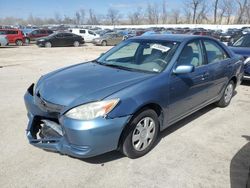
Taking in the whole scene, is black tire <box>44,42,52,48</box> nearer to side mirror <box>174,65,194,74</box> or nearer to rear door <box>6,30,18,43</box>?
rear door <box>6,30,18,43</box>

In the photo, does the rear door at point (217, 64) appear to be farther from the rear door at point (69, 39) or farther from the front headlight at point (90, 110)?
the rear door at point (69, 39)

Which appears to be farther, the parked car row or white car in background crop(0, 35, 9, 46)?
the parked car row

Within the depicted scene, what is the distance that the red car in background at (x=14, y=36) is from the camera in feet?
83.2

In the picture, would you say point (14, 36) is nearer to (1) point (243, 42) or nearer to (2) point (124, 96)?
(1) point (243, 42)

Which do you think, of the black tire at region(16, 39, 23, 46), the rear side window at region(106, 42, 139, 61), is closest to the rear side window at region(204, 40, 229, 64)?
the rear side window at region(106, 42, 139, 61)

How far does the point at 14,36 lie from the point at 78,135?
83.9 feet

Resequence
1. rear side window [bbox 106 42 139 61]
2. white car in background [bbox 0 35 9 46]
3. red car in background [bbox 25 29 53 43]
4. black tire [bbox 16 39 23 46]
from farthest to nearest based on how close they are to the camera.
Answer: red car in background [bbox 25 29 53 43]
black tire [bbox 16 39 23 46]
white car in background [bbox 0 35 9 46]
rear side window [bbox 106 42 139 61]

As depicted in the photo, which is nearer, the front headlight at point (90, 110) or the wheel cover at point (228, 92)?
the front headlight at point (90, 110)

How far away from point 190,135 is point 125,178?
5.46 ft

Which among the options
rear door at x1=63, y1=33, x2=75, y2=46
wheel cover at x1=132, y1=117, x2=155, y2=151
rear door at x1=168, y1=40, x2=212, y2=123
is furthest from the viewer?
rear door at x1=63, y1=33, x2=75, y2=46

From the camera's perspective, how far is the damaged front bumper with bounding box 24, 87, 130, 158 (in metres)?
3.09

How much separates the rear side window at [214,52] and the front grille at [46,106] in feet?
9.77

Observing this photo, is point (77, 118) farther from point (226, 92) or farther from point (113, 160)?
point (226, 92)

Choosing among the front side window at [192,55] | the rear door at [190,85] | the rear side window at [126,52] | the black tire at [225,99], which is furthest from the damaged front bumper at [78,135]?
the black tire at [225,99]
